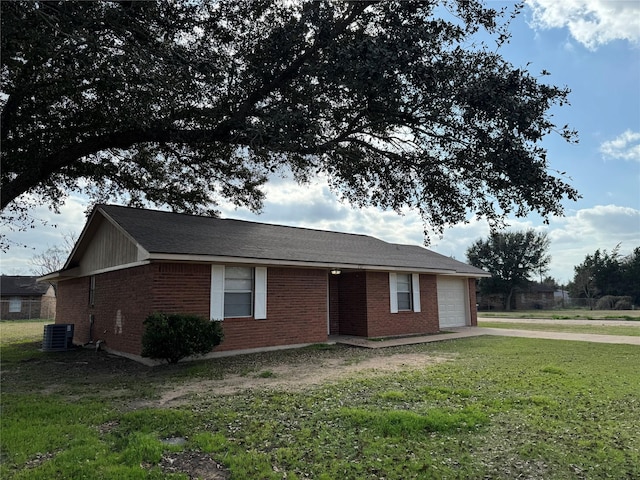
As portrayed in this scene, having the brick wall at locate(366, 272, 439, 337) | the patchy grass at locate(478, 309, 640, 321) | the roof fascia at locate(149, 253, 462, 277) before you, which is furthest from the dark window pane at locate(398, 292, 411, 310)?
the patchy grass at locate(478, 309, 640, 321)

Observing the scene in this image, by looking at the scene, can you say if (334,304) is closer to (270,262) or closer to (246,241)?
(246,241)

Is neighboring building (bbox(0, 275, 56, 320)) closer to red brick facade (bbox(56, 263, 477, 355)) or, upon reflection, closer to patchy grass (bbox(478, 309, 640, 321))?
red brick facade (bbox(56, 263, 477, 355))

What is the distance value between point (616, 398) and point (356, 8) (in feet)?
25.3

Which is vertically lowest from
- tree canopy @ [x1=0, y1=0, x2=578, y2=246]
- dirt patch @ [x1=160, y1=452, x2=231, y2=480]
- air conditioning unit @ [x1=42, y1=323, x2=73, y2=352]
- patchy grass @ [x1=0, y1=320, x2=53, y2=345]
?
patchy grass @ [x1=0, y1=320, x2=53, y2=345]

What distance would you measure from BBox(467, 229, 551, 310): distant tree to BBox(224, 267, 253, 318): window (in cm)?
3950

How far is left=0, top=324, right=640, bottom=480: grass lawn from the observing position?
3988 millimetres

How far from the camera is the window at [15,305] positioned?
35281 mm

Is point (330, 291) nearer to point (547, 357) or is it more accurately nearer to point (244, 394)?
point (547, 357)

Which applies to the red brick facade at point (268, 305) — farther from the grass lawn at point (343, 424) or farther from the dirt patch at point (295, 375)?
the dirt patch at point (295, 375)

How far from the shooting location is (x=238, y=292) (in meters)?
11.5

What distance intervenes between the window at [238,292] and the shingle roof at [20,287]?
3375cm

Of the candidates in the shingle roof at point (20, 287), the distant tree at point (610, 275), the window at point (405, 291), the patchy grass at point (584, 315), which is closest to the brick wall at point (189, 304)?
the window at point (405, 291)

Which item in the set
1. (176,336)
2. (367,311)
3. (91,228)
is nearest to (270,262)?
(176,336)

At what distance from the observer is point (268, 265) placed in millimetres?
11844
